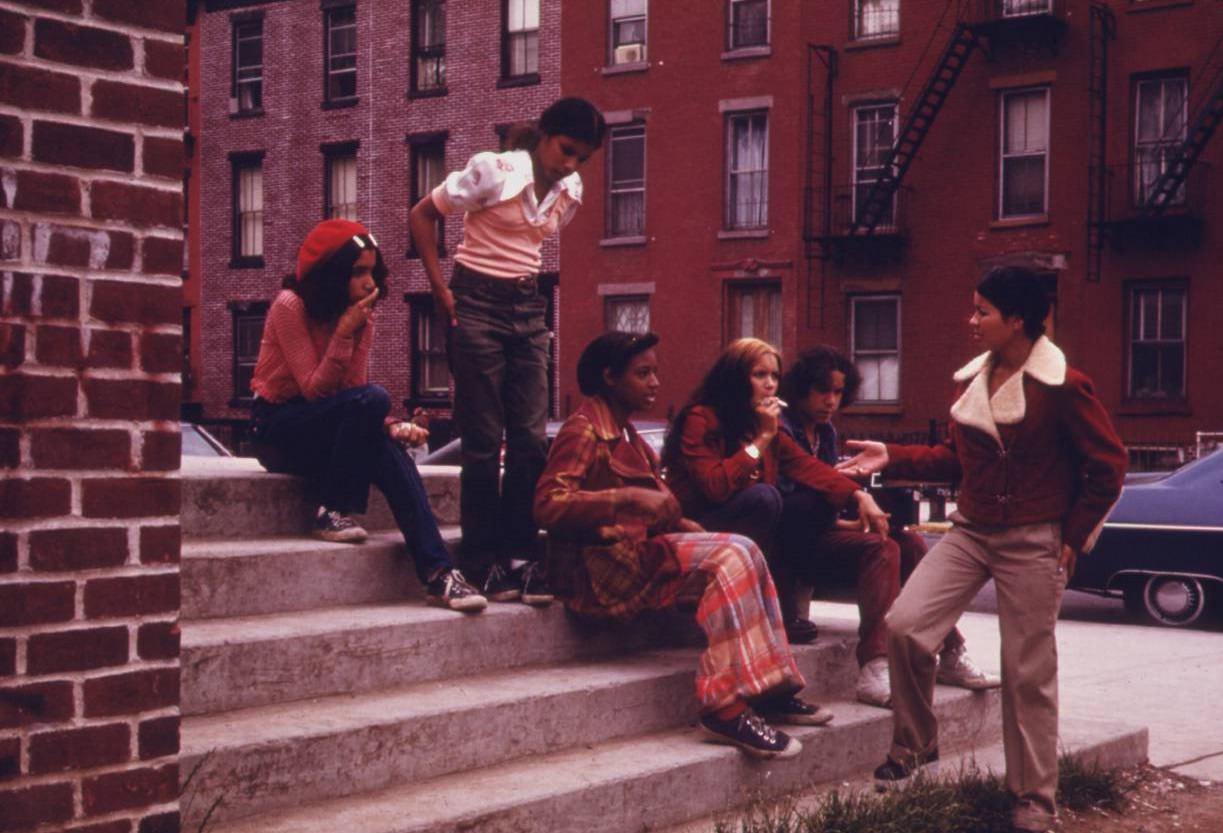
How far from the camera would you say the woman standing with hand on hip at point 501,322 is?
241 inches

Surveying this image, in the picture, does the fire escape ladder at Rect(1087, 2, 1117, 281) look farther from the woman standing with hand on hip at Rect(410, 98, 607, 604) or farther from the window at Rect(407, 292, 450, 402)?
the woman standing with hand on hip at Rect(410, 98, 607, 604)

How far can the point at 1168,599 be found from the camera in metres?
11.7

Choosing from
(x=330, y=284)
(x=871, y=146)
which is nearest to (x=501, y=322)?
(x=330, y=284)

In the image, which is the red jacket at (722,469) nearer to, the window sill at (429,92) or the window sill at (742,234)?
the window sill at (742,234)

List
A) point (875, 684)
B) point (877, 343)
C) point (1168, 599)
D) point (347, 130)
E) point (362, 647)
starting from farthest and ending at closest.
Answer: point (347, 130) → point (877, 343) → point (1168, 599) → point (875, 684) → point (362, 647)

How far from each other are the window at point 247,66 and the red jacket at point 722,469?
31.5 meters

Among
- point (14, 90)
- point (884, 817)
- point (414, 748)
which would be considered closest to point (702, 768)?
point (884, 817)

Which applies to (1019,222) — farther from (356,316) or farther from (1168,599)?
(356,316)

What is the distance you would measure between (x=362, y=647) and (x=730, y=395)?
A: 189 cm

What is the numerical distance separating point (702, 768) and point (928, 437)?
73.9 feet

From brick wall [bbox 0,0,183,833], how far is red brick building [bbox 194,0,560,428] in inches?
1120

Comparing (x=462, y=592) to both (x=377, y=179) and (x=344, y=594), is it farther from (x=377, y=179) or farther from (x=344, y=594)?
(x=377, y=179)

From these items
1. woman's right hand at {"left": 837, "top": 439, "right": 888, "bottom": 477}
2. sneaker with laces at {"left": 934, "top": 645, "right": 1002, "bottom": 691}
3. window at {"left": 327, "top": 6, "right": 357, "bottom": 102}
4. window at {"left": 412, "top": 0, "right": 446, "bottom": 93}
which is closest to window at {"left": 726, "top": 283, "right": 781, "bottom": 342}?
window at {"left": 412, "top": 0, "right": 446, "bottom": 93}

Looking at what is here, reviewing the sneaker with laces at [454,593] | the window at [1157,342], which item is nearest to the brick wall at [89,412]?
the sneaker with laces at [454,593]
